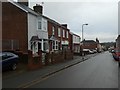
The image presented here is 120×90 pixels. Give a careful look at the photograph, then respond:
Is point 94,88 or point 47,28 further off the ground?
point 47,28

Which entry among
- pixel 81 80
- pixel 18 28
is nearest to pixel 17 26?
pixel 18 28

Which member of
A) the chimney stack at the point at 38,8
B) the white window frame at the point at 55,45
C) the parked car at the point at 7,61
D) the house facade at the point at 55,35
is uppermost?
the chimney stack at the point at 38,8

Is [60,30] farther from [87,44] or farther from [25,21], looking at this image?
[87,44]

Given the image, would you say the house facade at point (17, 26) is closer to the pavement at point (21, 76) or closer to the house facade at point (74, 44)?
the pavement at point (21, 76)

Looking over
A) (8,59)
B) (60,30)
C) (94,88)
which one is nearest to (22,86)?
(94,88)

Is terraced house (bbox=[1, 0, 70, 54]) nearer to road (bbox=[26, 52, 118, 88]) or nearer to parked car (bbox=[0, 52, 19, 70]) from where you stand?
parked car (bbox=[0, 52, 19, 70])

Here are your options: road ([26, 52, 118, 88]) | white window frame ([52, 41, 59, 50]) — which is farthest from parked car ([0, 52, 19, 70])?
white window frame ([52, 41, 59, 50])

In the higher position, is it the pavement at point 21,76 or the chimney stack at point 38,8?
the chimney stack at point 38,8

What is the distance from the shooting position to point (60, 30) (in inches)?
2087

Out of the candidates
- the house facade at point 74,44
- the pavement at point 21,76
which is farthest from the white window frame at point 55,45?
the pavement at point 21,76

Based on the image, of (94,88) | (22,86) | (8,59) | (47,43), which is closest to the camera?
(94,88)

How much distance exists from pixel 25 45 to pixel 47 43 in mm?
7622

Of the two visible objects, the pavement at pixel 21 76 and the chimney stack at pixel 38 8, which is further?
the chimney stack at pixel 38 8

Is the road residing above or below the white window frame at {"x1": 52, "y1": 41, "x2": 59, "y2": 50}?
below
